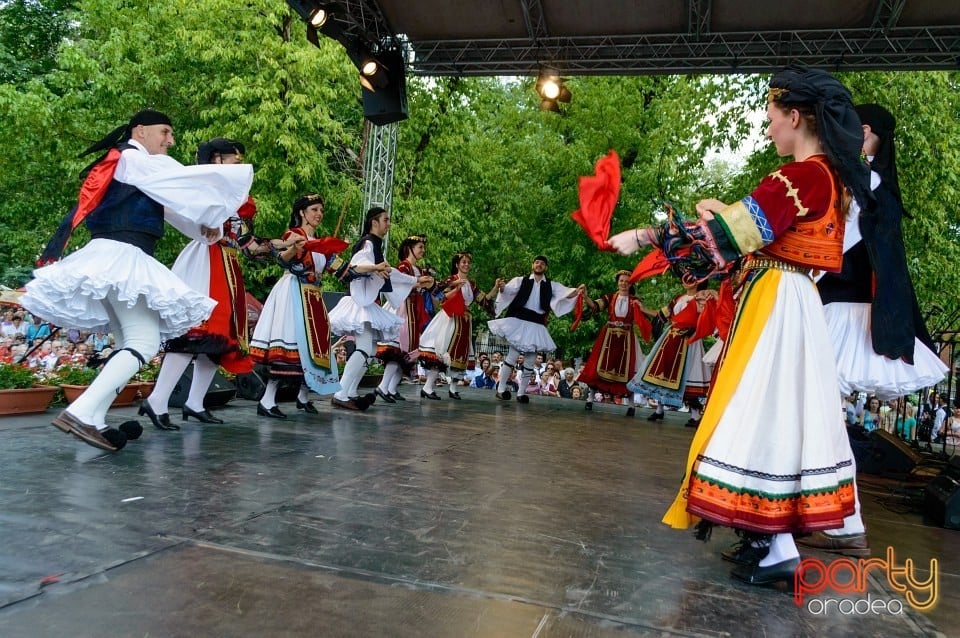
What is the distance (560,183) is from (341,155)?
5.14 metres

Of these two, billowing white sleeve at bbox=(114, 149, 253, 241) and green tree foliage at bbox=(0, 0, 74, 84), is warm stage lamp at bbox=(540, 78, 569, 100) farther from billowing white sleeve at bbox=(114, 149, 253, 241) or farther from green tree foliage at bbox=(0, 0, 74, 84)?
green tree foliage at bbox=(0, 0, 74, 84)

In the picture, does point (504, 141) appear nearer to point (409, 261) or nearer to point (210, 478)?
point (409, 261)

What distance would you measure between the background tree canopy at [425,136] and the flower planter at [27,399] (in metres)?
6.75

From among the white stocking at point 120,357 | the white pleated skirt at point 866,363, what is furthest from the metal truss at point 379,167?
the white pleated skirt at point 866,363

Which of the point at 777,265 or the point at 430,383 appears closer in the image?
the point at 777,265

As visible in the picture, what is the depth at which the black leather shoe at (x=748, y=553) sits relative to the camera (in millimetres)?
2535

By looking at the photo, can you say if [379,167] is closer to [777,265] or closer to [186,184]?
[186,184]

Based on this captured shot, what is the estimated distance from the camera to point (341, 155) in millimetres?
15984

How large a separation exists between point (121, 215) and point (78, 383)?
103 inches

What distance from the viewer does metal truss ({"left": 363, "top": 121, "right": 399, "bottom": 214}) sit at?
33.3ft

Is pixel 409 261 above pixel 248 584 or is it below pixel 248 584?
above

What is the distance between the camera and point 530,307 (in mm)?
9688

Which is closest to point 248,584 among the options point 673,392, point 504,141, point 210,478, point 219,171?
point 210,478

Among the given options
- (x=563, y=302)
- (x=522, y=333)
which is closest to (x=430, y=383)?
(x=522, y=333)
